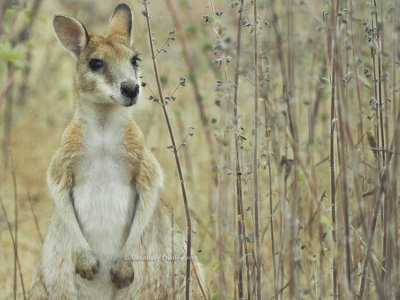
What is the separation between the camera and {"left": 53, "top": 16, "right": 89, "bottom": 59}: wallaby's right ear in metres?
3.79

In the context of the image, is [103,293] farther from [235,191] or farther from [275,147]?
[275,147]

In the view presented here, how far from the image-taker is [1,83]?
7598mm

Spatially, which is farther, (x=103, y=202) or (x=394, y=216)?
(x=103, y=202)

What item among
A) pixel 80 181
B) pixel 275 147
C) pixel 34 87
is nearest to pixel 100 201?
pixel 80 181

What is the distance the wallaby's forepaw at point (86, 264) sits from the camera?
3.61 m

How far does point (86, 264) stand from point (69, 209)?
0.31 meters

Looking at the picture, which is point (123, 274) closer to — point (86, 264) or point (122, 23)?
point (86, 264)

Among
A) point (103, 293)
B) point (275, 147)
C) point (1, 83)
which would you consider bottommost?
point (103, 293)

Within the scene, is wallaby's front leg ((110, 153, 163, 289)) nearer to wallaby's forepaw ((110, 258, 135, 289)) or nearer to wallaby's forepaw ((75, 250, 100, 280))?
wallaby's forepaw ((110, 258, 135, 289))

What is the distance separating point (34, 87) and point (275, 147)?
19.4 ft

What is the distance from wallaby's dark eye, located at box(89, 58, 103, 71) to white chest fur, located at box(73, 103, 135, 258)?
0.31 metres

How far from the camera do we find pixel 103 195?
12.2 feet

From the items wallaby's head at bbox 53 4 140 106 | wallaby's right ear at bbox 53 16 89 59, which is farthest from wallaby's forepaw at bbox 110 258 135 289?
wallaby's right ear at bbox 53 16 89 59

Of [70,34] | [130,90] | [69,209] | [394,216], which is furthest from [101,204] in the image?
[394,216]
